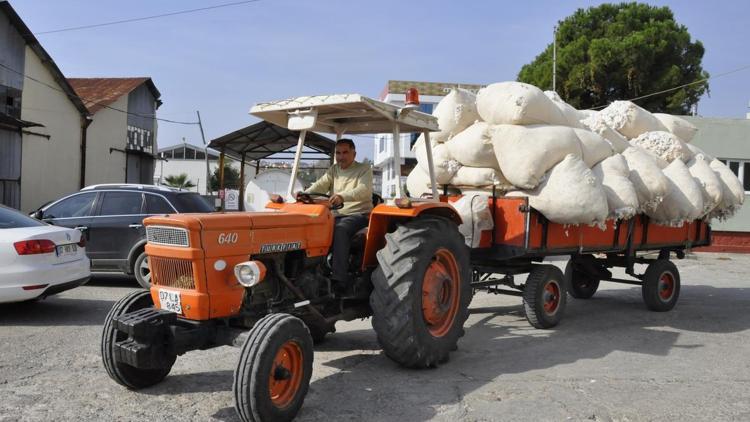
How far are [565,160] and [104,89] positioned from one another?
2322 centimetres

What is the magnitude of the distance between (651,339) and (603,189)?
1780 mm

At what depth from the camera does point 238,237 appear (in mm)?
4633

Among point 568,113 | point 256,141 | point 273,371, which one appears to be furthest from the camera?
point 256,141

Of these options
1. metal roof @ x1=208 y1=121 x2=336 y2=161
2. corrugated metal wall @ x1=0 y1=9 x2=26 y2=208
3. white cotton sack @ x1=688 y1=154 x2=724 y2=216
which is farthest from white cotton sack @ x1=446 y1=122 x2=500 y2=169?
corrugated metal wall @ x1=0 y1=9 x2=26 y2=208

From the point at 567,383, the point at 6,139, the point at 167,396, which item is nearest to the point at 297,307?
the point at 167,396

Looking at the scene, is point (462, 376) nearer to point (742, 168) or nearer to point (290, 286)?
point (290, 286)

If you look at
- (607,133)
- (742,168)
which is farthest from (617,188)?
(742,168)

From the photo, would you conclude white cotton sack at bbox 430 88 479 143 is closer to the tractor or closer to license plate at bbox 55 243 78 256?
the tractor

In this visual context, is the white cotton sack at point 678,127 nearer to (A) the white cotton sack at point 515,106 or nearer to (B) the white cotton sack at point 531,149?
(A) the white cotton sack at point 515,106

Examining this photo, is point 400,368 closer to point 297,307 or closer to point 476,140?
point 297,307

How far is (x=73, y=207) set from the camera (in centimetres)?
1028

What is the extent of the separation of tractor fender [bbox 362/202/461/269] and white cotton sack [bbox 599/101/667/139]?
14.0 ft

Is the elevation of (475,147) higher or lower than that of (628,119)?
lower

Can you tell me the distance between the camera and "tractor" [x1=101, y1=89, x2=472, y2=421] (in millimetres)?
4332
